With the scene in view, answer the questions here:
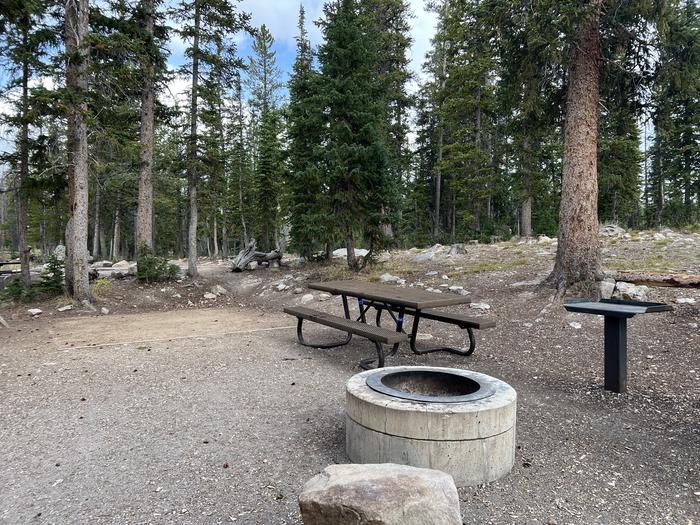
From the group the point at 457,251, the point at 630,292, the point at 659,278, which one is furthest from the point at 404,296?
the point at 457,251

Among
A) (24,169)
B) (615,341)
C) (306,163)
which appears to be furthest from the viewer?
(306,163)

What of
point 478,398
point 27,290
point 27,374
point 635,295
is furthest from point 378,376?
point 27,290

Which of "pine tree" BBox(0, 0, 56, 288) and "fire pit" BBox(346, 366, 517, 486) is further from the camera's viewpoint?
"pine tree" BBox(0, 0, 56, 288)

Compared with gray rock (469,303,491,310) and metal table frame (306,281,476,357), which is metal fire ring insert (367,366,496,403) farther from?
gray rock (469,303,491,310)

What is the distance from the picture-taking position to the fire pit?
2.74 m

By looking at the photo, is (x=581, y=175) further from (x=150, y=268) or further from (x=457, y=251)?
(x=150, y=268)

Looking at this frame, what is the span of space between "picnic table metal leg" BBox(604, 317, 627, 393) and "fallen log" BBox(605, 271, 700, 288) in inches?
149

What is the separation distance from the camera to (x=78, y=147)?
9.84m

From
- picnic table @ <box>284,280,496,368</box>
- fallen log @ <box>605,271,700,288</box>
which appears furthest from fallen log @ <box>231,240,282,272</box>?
fallen log @ <box>605,271,700,288</box>

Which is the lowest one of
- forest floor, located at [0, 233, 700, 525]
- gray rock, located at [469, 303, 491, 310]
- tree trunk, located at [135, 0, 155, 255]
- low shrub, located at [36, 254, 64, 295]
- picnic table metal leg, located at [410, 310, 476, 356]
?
forest floor, located at [0, 233, 700, 525]

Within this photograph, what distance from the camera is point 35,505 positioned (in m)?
2.58

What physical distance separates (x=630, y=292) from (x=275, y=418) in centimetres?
619

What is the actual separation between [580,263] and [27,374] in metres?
8.37

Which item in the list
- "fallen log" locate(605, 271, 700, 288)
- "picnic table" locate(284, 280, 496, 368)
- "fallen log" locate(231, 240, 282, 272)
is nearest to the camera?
"picnic table" locate(284, 280, 496, 368)
